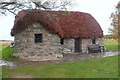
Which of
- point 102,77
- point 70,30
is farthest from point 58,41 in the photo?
point 102,77

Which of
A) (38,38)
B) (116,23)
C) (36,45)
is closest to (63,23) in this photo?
(38,38)

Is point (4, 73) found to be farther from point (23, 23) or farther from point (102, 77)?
point (23, 23)

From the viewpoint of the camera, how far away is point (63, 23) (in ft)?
167

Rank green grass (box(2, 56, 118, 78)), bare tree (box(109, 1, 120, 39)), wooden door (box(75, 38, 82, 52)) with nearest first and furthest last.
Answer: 1. green grass (box(2, 56, 118, 78))
2. wooden door (box(75, 38, 82, 52))
3. bare tree (box(109, 1, 120, 39))

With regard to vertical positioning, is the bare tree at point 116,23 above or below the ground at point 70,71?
above

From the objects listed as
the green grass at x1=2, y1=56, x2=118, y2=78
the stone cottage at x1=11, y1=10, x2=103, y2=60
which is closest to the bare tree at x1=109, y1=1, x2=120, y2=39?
the stone cottage at x1=11, y1=10, x2=103, y2=60

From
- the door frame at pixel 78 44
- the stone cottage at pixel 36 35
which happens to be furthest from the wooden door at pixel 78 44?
the stone cottage at pixel 36 35

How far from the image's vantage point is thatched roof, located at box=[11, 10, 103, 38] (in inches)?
1727

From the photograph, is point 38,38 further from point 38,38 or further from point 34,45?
point 34,45

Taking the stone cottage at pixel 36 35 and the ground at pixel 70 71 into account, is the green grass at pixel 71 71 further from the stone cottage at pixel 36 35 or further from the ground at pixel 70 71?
the stone cottage at pixel 36 35

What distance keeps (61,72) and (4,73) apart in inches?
193

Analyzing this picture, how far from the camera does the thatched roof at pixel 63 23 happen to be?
43875 millimetres

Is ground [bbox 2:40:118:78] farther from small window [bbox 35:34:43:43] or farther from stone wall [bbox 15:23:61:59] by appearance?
small window [bbox 35:34:43:43]

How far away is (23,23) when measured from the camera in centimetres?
4431
